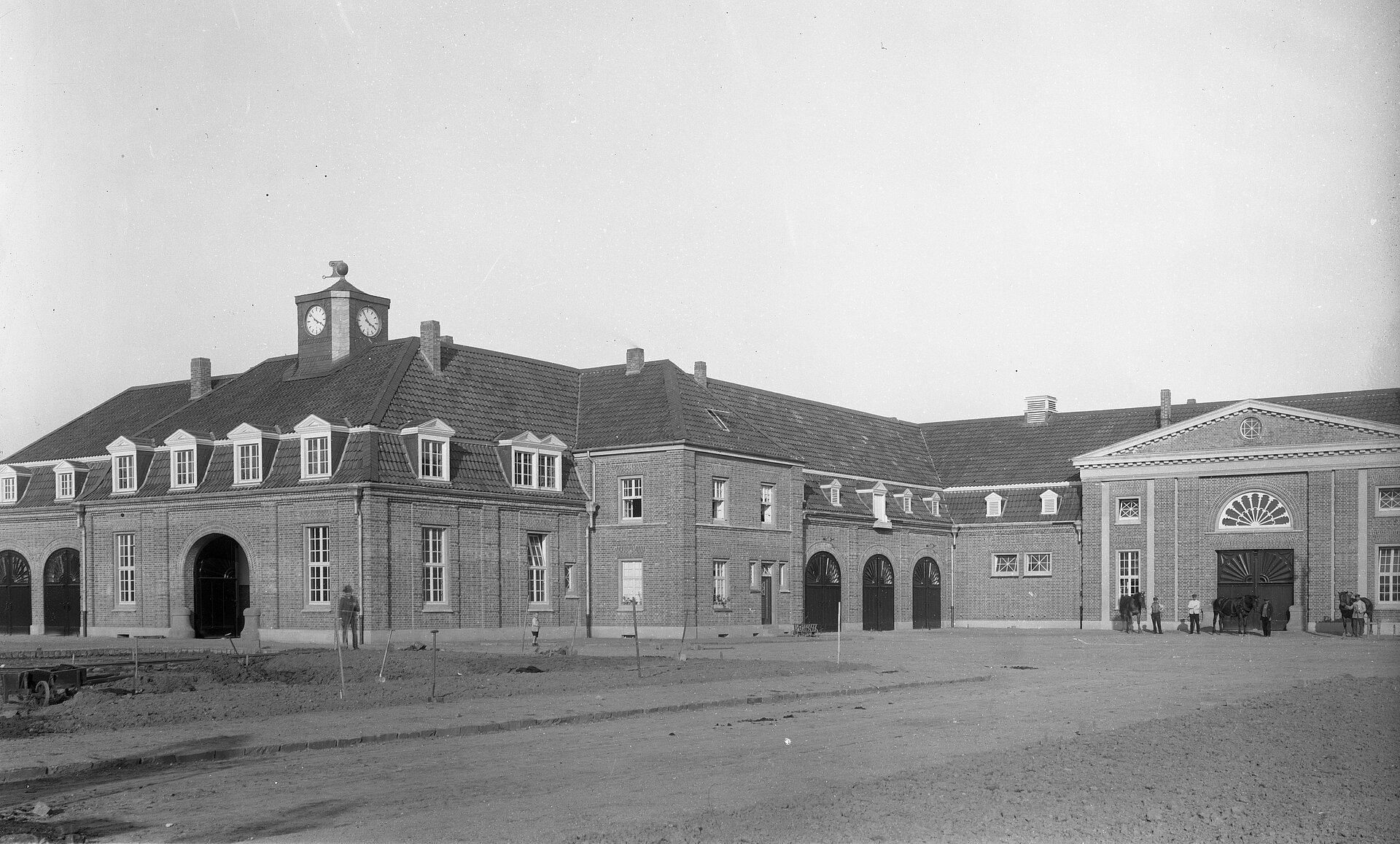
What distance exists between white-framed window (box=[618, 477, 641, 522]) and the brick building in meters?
0.16

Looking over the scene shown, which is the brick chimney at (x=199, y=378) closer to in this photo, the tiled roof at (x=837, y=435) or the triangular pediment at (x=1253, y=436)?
the tiled roof at (x=837, y=435)

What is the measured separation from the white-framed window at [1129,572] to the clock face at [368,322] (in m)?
30.3

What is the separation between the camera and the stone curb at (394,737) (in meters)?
14.2

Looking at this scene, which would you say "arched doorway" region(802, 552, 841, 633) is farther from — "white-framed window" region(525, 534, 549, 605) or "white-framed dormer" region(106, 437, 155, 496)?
"white-framed dormer" region(106, 437, 155, 496)

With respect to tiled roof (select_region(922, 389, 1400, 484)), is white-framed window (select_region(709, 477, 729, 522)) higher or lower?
A: lower

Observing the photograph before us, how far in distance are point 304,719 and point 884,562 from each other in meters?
38.8

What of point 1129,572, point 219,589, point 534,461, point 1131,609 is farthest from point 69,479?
point 1129,572

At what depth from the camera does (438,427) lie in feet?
131

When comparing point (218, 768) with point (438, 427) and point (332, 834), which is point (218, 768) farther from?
point (438, 427)

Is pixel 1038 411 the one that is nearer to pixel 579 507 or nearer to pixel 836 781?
pixel 579 507

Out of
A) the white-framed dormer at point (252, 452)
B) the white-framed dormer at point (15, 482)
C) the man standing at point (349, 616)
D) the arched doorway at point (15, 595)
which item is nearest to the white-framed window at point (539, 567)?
the man standing at point (349, 616)

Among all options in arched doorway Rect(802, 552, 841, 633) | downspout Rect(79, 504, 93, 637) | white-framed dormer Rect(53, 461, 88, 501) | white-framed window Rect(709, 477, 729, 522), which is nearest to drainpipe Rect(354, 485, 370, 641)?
downspout Rect(79, 504, 93, 637)

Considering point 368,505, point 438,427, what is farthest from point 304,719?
point 438,427

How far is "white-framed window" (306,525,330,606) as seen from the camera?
38.1m
